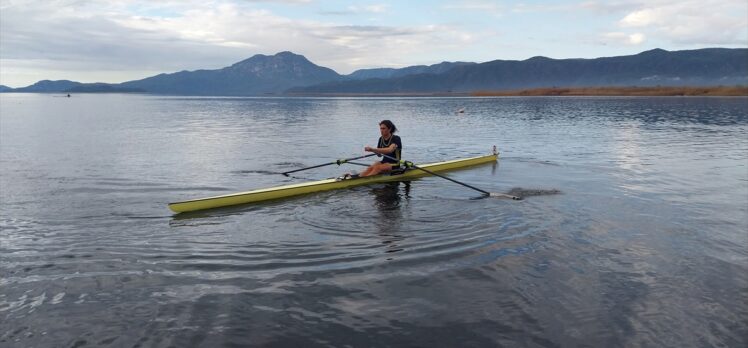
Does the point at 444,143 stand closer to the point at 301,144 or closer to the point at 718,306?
the point at 301,144

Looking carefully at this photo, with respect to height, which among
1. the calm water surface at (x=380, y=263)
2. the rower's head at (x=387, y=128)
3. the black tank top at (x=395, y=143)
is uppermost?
the rower's head at (x=387, y=128)

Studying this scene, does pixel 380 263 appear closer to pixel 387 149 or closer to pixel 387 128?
pixel 387 149

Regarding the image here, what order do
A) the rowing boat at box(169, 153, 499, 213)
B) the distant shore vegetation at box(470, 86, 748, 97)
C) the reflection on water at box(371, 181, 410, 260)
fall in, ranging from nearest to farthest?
the reflection on water at box(371, 181, 410, 260) < the rowing boat at box(169, 153, 499, 213) < the distant shore vegetation at box(470, 86, 748, 97)

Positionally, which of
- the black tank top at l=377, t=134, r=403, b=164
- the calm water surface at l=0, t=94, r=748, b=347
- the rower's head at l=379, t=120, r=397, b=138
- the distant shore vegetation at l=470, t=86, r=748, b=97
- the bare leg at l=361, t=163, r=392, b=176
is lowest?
the calm water surface at l=0, t=94, r=748, b=347

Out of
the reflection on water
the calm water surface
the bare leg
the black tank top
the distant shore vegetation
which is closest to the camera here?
the calm water surface

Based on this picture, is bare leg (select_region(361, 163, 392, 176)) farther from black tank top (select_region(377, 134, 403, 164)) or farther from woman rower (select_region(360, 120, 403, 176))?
black tank top (select_region(377, 134, 403, 164))

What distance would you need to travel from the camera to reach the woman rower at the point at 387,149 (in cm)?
1744

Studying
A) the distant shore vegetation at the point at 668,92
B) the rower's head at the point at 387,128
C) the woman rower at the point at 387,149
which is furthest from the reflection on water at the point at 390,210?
the distant shore vegetation at the point at 668,92

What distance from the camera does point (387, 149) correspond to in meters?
17.5

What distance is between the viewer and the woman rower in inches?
687

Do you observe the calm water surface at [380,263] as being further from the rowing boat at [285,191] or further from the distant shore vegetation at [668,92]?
the distant shore vegetation at [668,92]

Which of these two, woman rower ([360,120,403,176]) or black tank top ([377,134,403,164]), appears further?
black tank top ([377,134,403,164])

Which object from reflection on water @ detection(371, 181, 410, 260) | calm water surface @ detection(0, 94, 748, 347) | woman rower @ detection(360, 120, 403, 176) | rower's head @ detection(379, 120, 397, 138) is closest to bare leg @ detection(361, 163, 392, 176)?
woman rower @ detection(360, 120, 403, 176)

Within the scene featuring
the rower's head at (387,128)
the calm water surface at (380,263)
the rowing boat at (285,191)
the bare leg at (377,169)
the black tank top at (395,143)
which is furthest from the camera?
the black tank top at (395,143)
